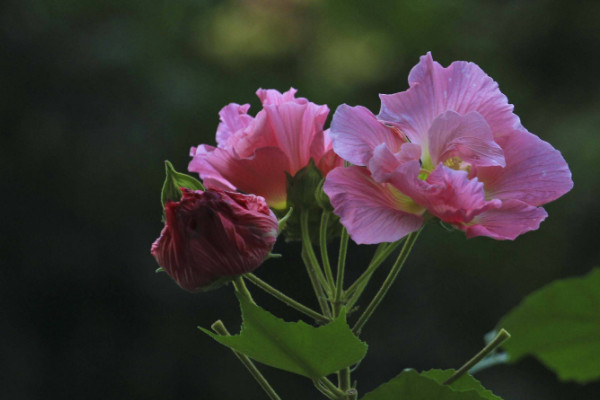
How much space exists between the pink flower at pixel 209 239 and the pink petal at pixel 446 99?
100mm

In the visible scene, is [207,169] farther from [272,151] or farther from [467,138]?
[467,138]

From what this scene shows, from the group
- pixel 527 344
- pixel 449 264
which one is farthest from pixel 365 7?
pixel 527 344

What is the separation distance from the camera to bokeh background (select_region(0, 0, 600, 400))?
3203 mm

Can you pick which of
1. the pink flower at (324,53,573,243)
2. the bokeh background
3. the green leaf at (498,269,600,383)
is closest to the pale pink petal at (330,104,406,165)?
the pink flower at (324,53,573,243)

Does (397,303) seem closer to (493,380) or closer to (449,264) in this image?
(449,264)

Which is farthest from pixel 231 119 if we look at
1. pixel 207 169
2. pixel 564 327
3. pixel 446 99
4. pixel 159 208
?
pixel 159 208

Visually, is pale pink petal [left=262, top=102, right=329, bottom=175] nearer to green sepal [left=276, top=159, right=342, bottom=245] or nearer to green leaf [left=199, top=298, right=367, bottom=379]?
green sepal [left=276, top=159, right=342, bottom=245]

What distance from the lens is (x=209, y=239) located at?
1.49ft

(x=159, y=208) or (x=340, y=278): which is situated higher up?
(x=340, y=278)

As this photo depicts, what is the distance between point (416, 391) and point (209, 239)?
0.43ft

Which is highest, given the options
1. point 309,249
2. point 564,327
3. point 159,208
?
point 309,249

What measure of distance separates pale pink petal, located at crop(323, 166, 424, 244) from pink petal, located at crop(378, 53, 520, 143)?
42 millimetres

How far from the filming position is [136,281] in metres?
3.13

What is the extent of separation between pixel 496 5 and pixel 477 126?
3619mm
